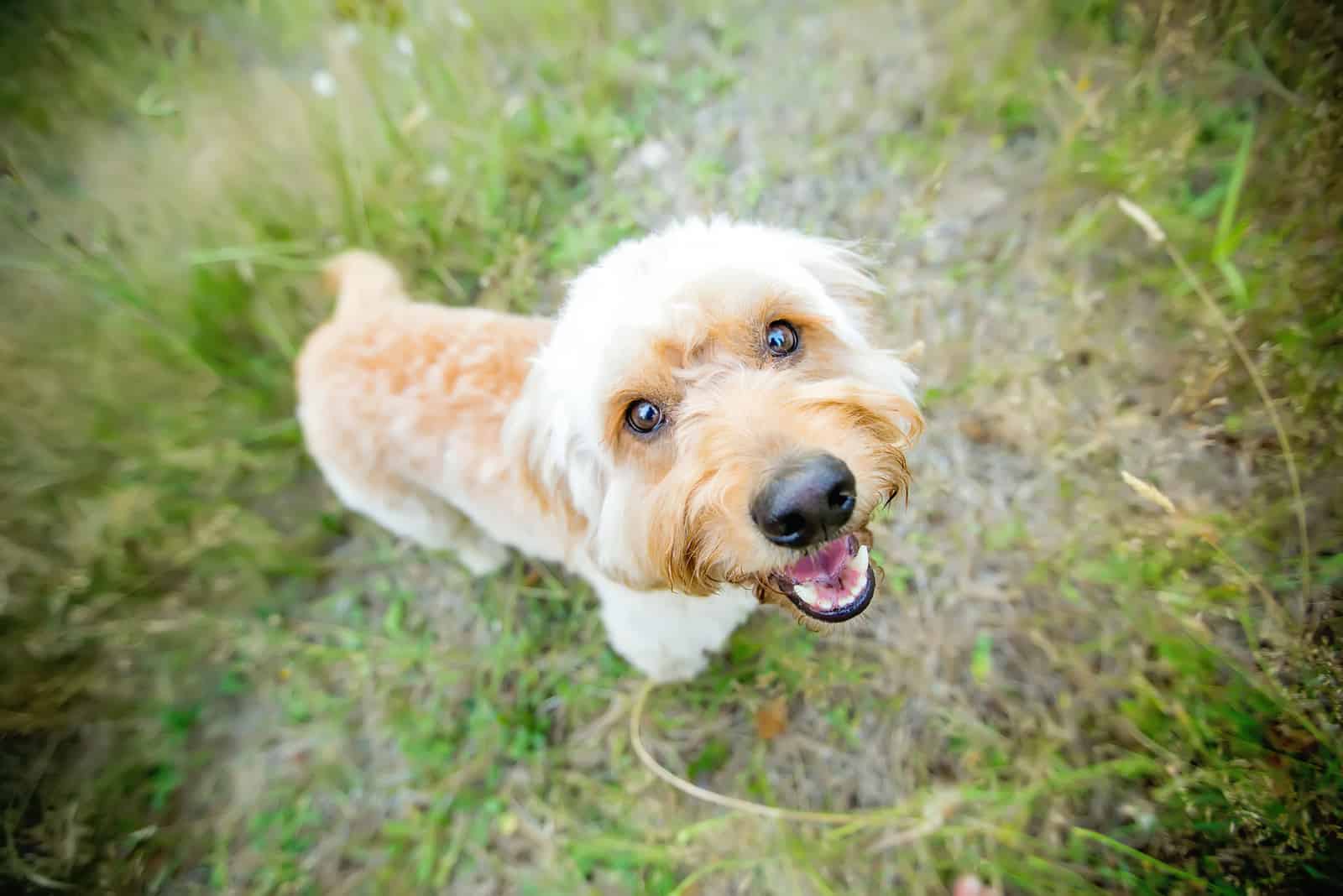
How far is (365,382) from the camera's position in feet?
7.84

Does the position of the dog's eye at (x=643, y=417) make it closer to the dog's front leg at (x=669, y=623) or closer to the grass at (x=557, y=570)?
the dog's front leg at (x=669, y=623)

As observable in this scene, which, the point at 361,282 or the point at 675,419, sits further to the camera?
the point at 361,282

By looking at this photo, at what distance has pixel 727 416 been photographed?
1.57m

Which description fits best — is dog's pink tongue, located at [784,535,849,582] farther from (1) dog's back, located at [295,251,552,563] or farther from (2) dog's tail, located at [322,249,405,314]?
(2) dog's tail, located at [322,249,405,314]

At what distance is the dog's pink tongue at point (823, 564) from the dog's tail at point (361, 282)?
Answer: 211 cm

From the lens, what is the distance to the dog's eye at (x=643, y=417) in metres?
1.75

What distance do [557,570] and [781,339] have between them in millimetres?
1972

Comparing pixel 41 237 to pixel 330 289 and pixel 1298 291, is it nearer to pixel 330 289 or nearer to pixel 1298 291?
pixel 330 289

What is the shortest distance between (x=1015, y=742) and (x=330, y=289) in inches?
145

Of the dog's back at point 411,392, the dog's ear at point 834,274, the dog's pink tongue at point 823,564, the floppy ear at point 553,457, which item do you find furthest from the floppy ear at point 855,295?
the dog's back at point 411,392

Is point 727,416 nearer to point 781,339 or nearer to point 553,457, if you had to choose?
point 781,339

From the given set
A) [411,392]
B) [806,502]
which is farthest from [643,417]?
[411,392]

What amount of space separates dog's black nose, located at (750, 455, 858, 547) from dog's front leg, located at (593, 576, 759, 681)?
31.8 inches

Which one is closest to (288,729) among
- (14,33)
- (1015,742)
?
(1015,742)
